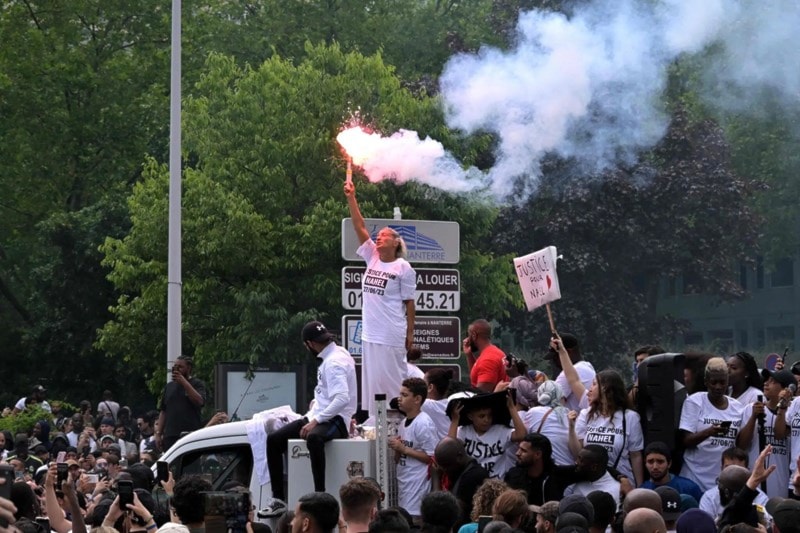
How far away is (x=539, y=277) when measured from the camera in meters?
14.0

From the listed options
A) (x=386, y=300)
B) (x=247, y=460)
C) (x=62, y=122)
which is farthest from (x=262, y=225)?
(x=247, y=460)

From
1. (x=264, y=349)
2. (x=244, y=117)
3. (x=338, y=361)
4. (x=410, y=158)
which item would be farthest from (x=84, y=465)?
(x=244, y=117)

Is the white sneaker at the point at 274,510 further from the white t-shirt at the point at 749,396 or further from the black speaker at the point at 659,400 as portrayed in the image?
the white t-shirt at the point at 749,396

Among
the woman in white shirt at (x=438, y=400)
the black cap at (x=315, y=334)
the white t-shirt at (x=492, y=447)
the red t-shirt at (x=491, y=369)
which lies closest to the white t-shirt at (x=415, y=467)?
the woman in white shirt at (x=438, y=400)

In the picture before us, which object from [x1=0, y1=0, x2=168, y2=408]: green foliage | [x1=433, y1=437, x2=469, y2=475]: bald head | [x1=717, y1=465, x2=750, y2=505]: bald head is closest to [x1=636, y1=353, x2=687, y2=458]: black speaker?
[x1=717, y1=465, x2=750, y2=505]: bald head

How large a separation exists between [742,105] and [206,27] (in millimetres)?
15456

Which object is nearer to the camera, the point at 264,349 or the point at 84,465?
the point at 84,465

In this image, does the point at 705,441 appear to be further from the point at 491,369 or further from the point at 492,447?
the point at 491,369

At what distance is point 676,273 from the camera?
140 feet

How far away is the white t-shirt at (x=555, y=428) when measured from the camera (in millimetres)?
11148

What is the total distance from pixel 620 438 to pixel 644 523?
2.93 m

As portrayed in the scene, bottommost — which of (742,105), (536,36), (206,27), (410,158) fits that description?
(410,158)

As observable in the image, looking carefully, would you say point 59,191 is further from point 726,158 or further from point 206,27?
point 726,158

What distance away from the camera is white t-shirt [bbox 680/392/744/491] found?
11.2m
